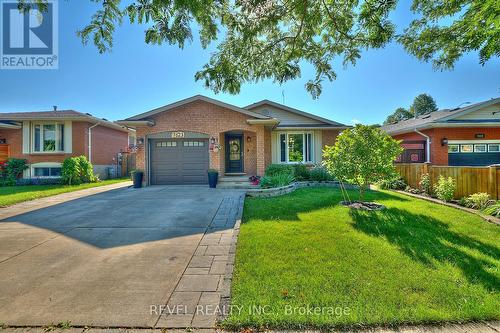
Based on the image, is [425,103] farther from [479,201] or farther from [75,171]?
[75,171]

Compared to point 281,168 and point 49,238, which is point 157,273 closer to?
point 49,238

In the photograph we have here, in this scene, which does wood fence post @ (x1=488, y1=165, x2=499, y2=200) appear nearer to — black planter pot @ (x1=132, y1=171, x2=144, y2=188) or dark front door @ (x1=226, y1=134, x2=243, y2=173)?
dark front door @ (x1=226, y1=134, x2=243, y2=173)

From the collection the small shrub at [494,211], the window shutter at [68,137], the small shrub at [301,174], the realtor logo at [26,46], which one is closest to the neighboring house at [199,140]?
the small shrub at [301,174]

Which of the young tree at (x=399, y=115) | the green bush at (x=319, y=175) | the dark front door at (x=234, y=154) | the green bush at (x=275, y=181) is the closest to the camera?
the green bush at (x=275, y=181)

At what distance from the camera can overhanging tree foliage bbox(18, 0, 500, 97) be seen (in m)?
4.70

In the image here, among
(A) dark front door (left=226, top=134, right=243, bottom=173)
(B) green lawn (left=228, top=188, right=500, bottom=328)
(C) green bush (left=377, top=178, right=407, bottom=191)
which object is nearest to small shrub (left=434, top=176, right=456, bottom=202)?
(B) green lawn (left=228, top=188, right=500, bottom=328)

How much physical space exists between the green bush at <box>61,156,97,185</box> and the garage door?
5235 mm

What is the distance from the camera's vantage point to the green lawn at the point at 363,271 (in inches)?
105

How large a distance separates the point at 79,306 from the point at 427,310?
13.3ft

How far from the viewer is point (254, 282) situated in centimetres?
329

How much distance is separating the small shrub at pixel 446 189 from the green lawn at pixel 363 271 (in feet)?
8.37

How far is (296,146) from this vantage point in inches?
621

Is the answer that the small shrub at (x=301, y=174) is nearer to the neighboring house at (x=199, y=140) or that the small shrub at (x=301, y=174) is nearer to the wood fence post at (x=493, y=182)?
the neighboring house at (x=199, y=140)

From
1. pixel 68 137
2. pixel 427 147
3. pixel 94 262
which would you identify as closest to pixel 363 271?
pixel 94 262
